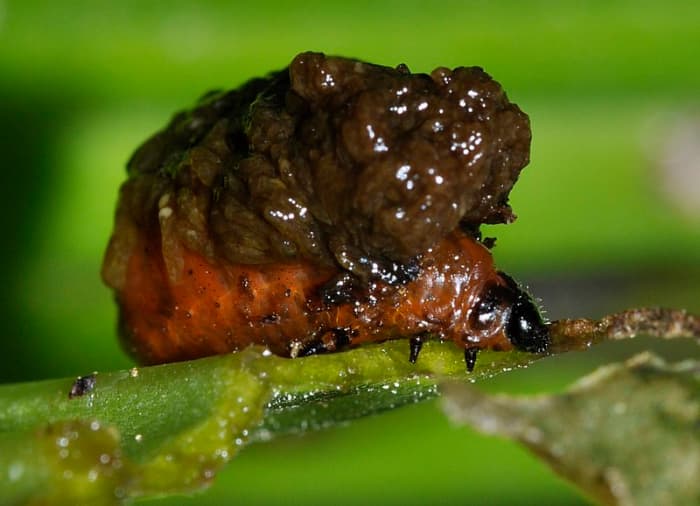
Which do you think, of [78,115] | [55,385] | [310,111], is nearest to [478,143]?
[310,111]

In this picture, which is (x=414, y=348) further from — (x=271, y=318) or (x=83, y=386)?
(x=83, y=386)

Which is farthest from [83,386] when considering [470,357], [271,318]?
[470,357]

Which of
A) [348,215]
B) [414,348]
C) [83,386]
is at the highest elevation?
[348,215]

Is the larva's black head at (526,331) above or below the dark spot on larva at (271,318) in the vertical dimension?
above

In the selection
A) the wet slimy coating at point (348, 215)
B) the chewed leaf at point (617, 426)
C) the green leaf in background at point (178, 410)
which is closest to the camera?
the chewed leaf at point (617, 426)

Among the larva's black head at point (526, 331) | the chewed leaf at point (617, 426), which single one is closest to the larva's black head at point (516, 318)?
the larva's black head at point (526, 331)

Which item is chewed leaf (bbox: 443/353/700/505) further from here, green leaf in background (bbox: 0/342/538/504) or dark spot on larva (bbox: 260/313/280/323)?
dark spot on larva (bbox: 260/313/280/323)

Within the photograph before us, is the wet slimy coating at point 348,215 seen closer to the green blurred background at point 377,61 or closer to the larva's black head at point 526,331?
the larva's black head at point 526,331

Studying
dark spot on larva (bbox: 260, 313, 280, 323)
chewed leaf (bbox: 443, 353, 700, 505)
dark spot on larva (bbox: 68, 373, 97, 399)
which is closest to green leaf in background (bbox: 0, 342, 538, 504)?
dark spot on larva (bbox: 68, 373, 97, 399)
